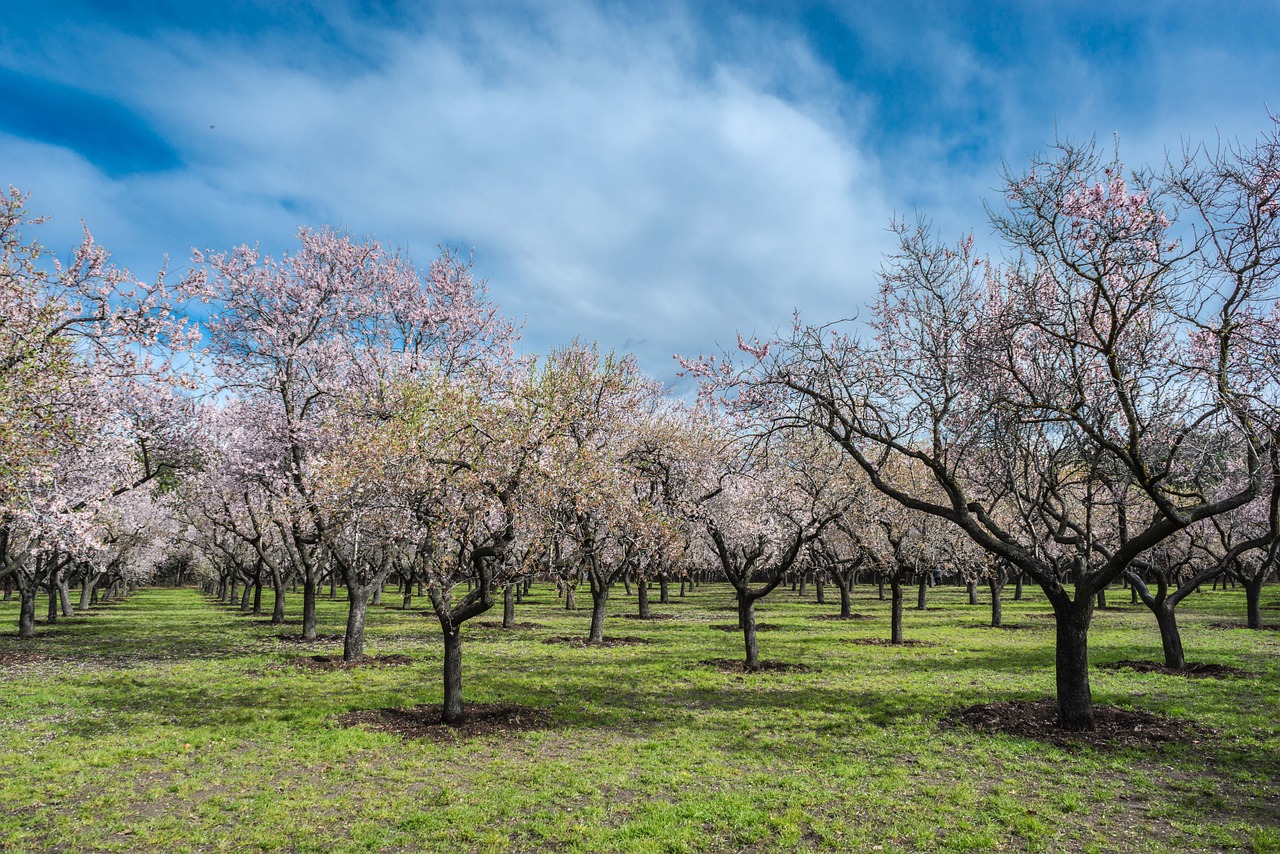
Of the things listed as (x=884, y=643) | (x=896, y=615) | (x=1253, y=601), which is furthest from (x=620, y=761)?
(x=1253, y=601)

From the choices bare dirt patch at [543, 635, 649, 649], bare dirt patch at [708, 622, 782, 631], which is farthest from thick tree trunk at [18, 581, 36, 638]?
bare dirt patch at [708, 622, 782, 631]

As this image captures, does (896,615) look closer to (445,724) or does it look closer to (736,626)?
(736,626)

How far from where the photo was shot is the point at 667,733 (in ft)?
42.9

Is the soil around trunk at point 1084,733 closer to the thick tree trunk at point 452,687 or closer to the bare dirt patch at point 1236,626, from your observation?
the thick tree trunk at point 452,687

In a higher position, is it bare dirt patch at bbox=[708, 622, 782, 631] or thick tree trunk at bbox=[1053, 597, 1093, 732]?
thick tree trunk at bbox=[1053, 597, 1093, 732]

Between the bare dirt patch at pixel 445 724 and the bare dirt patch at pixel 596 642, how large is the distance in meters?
11.5

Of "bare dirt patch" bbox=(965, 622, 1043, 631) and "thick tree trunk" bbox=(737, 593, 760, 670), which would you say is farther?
"bare dirt patch" bbox=(965, 622, 1043, 631)

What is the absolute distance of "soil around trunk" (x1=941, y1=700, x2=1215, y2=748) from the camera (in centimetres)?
1227

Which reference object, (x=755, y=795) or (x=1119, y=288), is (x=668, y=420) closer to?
(x=1119, y=288)

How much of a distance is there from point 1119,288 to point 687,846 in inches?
466

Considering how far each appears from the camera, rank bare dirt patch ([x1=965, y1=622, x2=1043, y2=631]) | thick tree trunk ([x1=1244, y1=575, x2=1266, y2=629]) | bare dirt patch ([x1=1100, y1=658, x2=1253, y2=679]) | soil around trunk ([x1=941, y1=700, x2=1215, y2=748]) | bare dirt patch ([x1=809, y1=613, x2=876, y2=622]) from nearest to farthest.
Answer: soil around trunk ([x1=941, y1=700, x2=1215, y2=748]) → bare dirt patch ([x1=1100, y1=658, x2=1253, y2=679]) → thick tree trunk ([x1=1244, y1=575, x2=1266, y2=629]) → bare dirt patch ([x1=965, y1=622, x2=1043, y2=631]) → bare dirt patch ([x1=809, y1=613, x2=876, y2=622])

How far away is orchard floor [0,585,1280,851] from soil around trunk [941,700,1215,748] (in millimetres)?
340

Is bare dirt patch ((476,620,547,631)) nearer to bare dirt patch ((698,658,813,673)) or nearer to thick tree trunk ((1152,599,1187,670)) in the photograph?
bare dirt patch ((698,658,813,673))

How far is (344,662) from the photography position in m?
20.9
